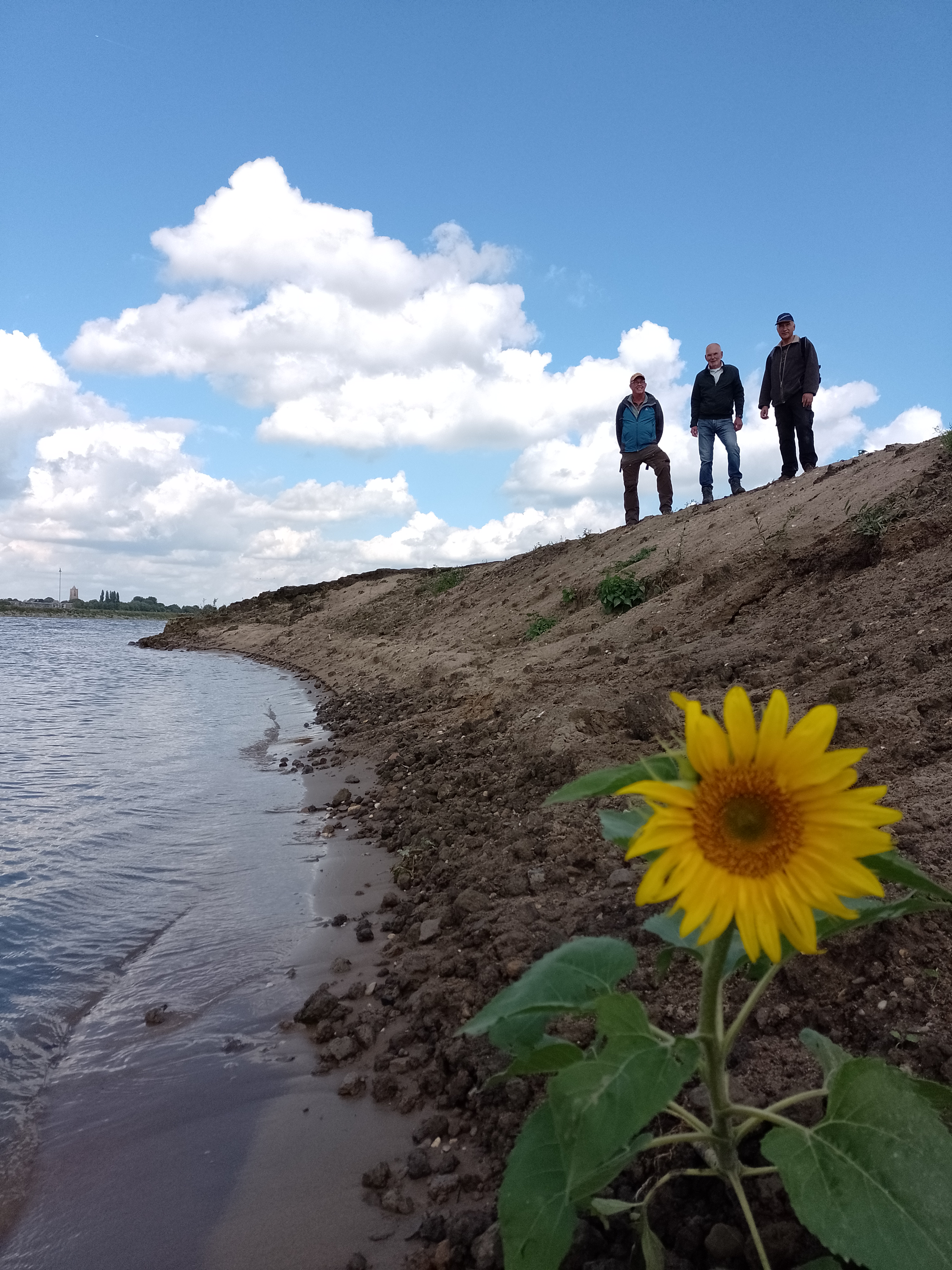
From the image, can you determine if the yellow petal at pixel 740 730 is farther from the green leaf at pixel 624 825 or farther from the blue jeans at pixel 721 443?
the blue jeans at pixel 721 443

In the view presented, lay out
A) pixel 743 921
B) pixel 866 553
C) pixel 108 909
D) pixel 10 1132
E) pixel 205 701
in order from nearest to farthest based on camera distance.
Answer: pixel 743 921
pixel 10 1132
pixel 108 909
pixel 866 553
pixel 205 701

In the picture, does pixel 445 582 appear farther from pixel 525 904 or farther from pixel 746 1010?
pixel 746 1010

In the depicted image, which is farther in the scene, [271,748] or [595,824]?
[271,748]

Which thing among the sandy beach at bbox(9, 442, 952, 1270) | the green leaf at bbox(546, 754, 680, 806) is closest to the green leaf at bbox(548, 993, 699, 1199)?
the green leaf at bbox(546, 754, 680, 806)

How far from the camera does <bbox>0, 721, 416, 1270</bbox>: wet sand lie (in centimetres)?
200

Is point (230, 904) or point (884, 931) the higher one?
point (884, 931)

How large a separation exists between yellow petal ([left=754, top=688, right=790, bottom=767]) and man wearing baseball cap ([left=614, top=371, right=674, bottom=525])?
1291cm

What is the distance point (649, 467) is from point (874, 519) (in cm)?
679

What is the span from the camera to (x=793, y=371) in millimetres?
10523

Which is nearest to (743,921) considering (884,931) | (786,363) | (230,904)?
(884,931)

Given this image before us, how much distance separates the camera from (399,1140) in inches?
92.4

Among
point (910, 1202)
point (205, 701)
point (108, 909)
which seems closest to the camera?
point (910, 1202)

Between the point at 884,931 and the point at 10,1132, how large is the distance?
280cm

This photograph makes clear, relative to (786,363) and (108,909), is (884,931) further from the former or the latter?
(786,363)
